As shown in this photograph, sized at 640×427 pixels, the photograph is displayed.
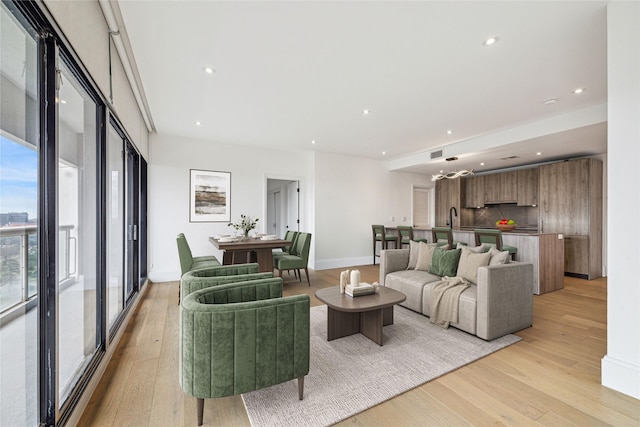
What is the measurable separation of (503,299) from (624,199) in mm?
1299

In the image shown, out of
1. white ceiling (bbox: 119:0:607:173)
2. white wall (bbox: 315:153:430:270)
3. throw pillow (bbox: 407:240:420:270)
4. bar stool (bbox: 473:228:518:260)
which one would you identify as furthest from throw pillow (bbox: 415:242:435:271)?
white wall (bbox: 315:153:430:270)

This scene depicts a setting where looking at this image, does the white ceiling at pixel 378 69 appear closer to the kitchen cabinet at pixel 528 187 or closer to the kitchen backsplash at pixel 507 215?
the kitchen cabinet at pixel 528 187

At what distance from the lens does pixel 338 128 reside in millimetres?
4668

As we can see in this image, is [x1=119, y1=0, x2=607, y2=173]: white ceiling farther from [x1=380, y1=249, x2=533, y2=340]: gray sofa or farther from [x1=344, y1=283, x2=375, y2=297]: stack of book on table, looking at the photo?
[x1=344, y1=283, x2=375, y2=297]: stack of book on table

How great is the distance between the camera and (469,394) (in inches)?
74.1

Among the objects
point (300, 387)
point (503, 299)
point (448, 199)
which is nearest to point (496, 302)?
point (503, 299)

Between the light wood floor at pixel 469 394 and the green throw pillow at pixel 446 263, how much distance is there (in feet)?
3.06

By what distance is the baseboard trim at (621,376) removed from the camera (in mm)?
1820

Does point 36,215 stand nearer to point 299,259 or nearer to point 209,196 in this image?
point 299,259

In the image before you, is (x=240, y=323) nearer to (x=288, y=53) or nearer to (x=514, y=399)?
(x=514, y=399)

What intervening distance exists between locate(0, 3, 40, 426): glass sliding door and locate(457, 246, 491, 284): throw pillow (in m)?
3.70

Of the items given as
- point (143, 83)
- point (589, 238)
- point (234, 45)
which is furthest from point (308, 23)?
point (589, 238)

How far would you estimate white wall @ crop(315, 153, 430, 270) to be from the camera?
6344 mm

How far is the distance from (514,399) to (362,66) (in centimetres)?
304
